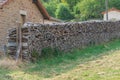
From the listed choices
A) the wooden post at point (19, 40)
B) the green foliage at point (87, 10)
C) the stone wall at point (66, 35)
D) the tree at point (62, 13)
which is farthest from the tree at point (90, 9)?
the wooden post at point (19, 40)

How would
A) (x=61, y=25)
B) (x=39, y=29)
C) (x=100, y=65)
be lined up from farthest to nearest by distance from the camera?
(x=61, y=25) → (x=39, y=29) → (x=100, y=65)

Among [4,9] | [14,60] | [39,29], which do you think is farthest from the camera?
[4,9]

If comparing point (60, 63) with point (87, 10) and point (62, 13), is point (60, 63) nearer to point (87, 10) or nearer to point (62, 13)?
point (62, 13)

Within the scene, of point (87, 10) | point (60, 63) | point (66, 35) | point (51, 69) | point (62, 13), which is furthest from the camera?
point (87, 10)

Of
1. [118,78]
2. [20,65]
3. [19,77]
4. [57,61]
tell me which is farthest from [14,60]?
[118,78]

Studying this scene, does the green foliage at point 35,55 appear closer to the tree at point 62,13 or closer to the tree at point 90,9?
the tree at point 90,9

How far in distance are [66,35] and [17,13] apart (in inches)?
144

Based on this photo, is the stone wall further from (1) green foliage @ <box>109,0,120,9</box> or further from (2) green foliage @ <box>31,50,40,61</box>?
(1) green foliage @ <box>109,0,120,9</box>

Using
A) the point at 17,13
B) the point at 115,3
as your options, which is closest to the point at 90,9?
the point at 115,3

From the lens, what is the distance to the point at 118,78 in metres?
9.95

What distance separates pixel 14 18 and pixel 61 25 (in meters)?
3.45

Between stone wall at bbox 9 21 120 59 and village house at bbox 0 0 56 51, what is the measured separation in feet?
6.11

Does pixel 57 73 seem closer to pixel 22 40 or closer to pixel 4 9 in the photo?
pixel 22 40

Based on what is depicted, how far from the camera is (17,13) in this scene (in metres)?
19.5
